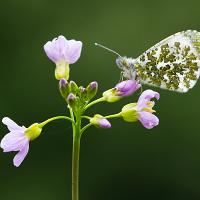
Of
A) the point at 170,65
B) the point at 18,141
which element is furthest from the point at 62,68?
the point at 170,65

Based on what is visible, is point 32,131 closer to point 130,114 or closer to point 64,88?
point 64,88

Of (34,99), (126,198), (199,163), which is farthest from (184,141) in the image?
(34,99)

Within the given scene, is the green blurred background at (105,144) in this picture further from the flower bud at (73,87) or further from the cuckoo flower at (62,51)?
the flower bud at (73,87)

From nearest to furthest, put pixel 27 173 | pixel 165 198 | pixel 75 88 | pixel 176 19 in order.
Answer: pixel 75 88, pixel 165 198, pixel 27 173, pixel 176 19

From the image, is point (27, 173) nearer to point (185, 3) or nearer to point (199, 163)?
point (199, 163)

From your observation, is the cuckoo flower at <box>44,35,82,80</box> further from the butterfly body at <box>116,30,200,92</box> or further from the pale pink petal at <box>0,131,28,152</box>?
the pale pink petal at <box>0,131,28,152</box>

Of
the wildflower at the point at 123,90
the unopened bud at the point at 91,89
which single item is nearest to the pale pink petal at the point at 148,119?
the wildflower at the point at 123,90

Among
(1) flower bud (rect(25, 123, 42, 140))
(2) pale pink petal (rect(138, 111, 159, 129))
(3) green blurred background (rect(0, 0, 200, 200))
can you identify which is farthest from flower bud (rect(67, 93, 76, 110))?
(3) green blurred background (rect(0, 0, 200, 200))
